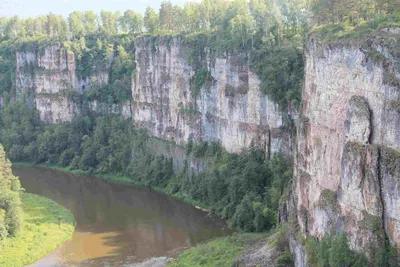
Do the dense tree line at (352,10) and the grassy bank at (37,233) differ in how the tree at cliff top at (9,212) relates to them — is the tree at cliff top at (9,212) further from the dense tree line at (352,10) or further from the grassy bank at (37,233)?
the dense tree line at (352,10)

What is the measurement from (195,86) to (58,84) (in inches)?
904

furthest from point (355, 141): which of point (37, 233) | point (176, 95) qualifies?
point (176, 95)

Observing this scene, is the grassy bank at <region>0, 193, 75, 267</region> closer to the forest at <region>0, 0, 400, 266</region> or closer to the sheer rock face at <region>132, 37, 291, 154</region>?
the forest at <region>0, 0, 400, 266</region>

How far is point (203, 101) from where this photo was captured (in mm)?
56625

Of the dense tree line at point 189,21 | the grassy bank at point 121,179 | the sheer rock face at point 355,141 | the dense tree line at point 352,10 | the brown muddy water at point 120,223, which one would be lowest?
the brown muddy water at point 120,223

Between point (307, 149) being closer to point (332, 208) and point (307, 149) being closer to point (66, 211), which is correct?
point (332, 208)

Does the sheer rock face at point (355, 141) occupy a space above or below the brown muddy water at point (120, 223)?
above

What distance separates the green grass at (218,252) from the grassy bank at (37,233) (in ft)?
31.2

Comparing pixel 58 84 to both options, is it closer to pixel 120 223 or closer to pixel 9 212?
pixel 120 223

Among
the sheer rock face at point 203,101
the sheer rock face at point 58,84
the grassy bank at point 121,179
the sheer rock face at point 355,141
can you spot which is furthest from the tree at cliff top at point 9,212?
the sheer rock face at point 58,84

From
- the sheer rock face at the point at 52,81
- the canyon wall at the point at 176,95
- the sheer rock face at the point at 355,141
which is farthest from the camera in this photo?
the sheer rock face at the point at 52,81

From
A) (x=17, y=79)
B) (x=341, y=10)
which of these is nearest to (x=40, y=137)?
(x=17, y=79)

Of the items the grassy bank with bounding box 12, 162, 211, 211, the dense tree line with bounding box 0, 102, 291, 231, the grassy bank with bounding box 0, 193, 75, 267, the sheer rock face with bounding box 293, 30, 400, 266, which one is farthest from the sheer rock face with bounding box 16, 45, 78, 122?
the sheer rock face with bounding box 293, 30, 400, 266

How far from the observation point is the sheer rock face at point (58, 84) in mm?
73875
